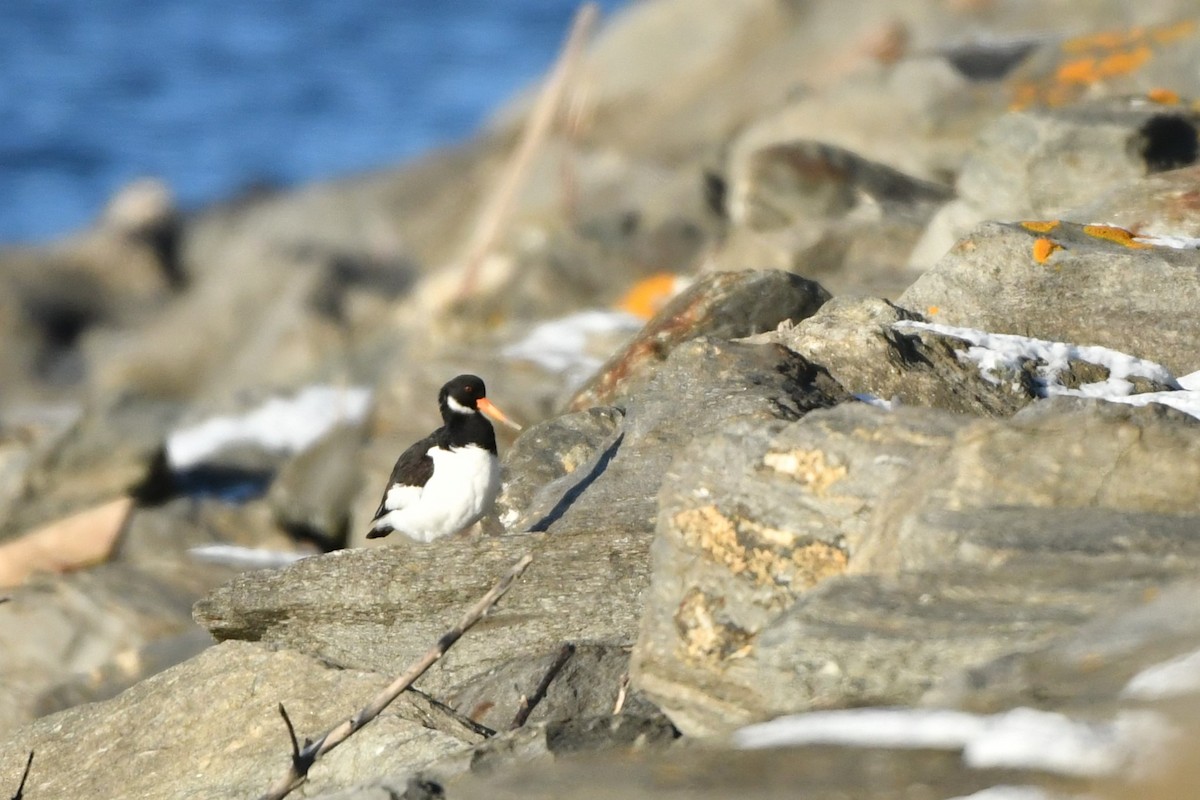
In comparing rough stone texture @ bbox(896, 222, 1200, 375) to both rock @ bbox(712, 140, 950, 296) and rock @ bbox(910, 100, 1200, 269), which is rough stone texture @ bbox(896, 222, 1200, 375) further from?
rock @ bbox(712, 140, 950, 296)

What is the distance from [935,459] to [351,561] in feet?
9.10

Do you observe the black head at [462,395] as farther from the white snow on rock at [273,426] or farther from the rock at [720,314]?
the white snow on rock at [273,426]

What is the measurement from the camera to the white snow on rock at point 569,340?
42.3 feet

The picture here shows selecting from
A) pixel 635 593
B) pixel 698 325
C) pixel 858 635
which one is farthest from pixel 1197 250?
pixel 858 635

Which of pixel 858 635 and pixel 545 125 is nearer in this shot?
pixel 858 635

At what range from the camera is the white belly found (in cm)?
835

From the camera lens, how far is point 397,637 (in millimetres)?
7000

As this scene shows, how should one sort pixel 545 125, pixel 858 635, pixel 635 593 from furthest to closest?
1. pixel 545 125
2. pixel 635 593
3. pixel 858 635

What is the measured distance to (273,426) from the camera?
16.4 metres

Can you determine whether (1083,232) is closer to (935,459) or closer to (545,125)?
(935,459)

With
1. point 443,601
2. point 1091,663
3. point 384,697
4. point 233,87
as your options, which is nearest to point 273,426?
point 443,601

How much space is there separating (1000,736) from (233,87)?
48.4 meters

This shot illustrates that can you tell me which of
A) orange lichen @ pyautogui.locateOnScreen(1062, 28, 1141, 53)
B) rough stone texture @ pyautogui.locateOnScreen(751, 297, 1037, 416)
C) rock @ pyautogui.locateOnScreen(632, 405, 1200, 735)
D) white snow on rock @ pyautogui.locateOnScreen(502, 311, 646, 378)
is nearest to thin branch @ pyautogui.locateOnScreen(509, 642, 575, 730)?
rock @ pyautogui.locateOnScreen(632, 405, 1200, 735)

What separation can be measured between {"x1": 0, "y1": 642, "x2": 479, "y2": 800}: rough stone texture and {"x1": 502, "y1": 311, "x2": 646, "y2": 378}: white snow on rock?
5.63 m
